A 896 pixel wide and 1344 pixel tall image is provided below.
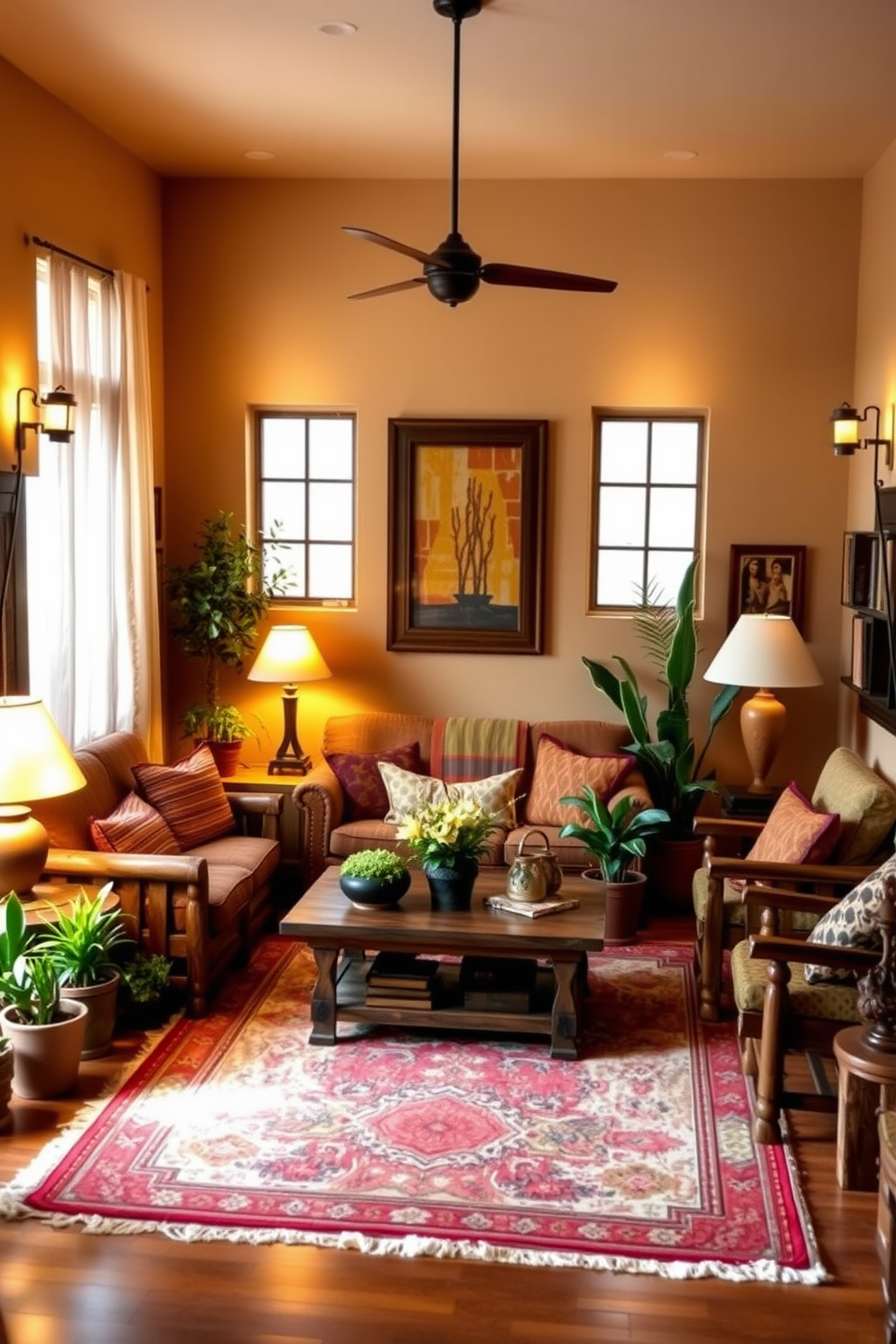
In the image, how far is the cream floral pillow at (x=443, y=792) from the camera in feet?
19.6

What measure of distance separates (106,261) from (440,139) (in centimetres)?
158

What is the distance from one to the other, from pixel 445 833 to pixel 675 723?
199 centimetres

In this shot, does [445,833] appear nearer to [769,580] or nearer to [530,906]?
[530,906]

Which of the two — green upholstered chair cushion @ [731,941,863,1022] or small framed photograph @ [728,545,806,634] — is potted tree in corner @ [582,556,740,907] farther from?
green upholstered chair cushion @ [731,941,863,1022]

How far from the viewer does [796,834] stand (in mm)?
4707

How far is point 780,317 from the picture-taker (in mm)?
6438

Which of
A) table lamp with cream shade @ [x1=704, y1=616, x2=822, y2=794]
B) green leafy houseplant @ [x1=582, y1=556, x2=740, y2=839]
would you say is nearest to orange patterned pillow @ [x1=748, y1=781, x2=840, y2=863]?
table lamp with cream shade @ [x1=704, y1=616, x2=822, y2=794]

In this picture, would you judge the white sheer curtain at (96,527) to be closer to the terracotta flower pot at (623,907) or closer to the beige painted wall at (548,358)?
the beige painted wall at (548,358)

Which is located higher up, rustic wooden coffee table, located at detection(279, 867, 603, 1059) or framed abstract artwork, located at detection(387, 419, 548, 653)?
framed abstract artwork, located at detection(387, 419, 548, 653)

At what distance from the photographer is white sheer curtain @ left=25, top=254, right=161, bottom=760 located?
5184mm

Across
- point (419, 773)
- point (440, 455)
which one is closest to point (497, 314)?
point (440, 455)

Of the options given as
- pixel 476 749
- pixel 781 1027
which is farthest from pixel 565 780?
pixel 781 1027

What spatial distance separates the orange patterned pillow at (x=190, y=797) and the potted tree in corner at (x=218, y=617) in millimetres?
634

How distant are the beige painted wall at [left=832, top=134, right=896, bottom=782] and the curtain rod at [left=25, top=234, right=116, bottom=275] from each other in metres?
3.39
